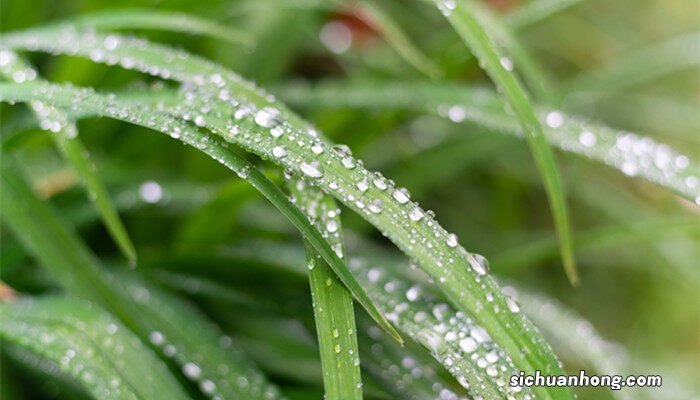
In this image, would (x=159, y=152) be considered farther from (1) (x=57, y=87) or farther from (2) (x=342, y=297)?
(2) (x=342, y=297)

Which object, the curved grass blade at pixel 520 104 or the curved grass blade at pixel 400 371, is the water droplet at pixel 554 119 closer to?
the curved grass blade at pixel 520 104

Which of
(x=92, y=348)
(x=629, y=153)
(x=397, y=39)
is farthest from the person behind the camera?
(x=397, y=39)

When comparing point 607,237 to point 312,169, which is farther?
point 607,237

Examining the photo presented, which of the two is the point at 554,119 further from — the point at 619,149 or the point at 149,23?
the point at 149,23

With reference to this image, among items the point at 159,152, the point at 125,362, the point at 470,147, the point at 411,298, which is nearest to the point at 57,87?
the point at 125,362

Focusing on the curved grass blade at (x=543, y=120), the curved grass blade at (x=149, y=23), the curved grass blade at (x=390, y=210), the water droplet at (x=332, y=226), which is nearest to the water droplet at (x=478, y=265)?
the curved grass blade at (x=390, y=210)

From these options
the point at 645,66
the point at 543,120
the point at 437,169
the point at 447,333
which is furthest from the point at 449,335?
the point at 645,66
